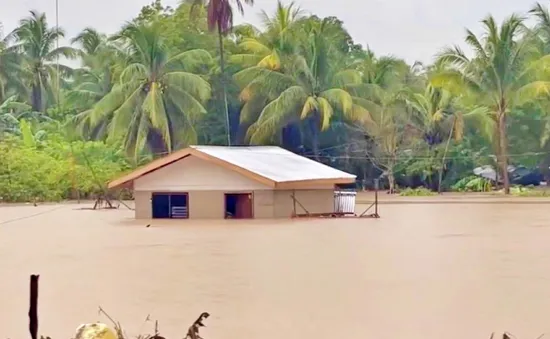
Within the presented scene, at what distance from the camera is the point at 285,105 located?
21.3 meters

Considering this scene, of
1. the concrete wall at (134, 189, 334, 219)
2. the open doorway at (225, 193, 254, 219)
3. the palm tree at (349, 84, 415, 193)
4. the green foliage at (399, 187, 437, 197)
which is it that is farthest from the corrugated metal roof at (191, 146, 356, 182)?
the green foliage at (399, 187, 437, 197)

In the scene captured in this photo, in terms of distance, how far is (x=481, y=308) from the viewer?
6246 millimetres

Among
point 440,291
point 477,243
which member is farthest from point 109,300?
point 477,243

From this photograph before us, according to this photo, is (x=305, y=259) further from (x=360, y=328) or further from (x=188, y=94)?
(x=188, y=94)

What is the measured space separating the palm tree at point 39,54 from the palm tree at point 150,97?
5.99 m

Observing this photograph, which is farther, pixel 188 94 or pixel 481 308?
pixel 188 94

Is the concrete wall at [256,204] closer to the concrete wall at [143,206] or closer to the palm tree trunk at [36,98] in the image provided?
the concrete wall at [143,206]

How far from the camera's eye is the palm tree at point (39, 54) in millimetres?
26891

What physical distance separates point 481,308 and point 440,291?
82 centimetres

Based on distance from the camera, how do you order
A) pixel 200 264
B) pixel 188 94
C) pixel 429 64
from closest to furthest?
pixel 200 264, pixel 188 94, pixel 429 64

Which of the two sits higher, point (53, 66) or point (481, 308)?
point (53, 66)

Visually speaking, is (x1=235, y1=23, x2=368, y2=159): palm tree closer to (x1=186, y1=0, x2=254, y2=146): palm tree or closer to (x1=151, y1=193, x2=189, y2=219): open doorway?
(x1=186, y1=0, x2=254, y2=146): palm tree

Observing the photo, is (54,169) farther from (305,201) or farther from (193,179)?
A: (305,201)

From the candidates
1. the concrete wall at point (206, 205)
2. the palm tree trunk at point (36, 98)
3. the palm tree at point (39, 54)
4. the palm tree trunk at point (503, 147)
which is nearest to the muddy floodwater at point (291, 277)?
the concrete wall at point (206, 205)
